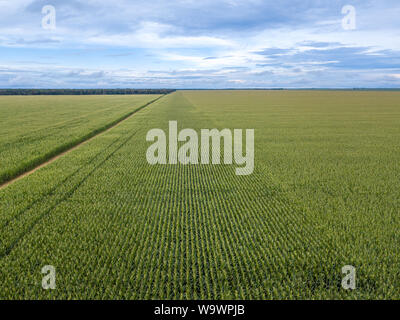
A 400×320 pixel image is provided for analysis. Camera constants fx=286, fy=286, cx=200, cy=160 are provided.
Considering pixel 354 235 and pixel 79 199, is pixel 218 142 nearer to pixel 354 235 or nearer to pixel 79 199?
→ pixel 79 199

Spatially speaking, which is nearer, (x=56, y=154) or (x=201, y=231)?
(x=201, y=231)

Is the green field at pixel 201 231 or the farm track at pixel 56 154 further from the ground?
the farm track at pixel 56 154

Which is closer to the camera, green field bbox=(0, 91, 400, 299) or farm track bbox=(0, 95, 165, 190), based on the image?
green field bbox=(0, 91, 400, 299)

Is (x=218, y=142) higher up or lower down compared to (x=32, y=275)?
higher up

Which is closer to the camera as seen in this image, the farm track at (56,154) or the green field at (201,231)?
the green field at (201,231)

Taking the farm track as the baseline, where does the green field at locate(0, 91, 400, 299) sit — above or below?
below

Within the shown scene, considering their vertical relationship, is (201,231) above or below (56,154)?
below

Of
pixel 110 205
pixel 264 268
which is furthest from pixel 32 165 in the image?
pixel 264 268

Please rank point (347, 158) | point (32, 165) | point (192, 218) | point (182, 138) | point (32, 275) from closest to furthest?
point (32, 275) < point (192, 218) < point (32, 165) < point (347, 158) < point (182, 138)
